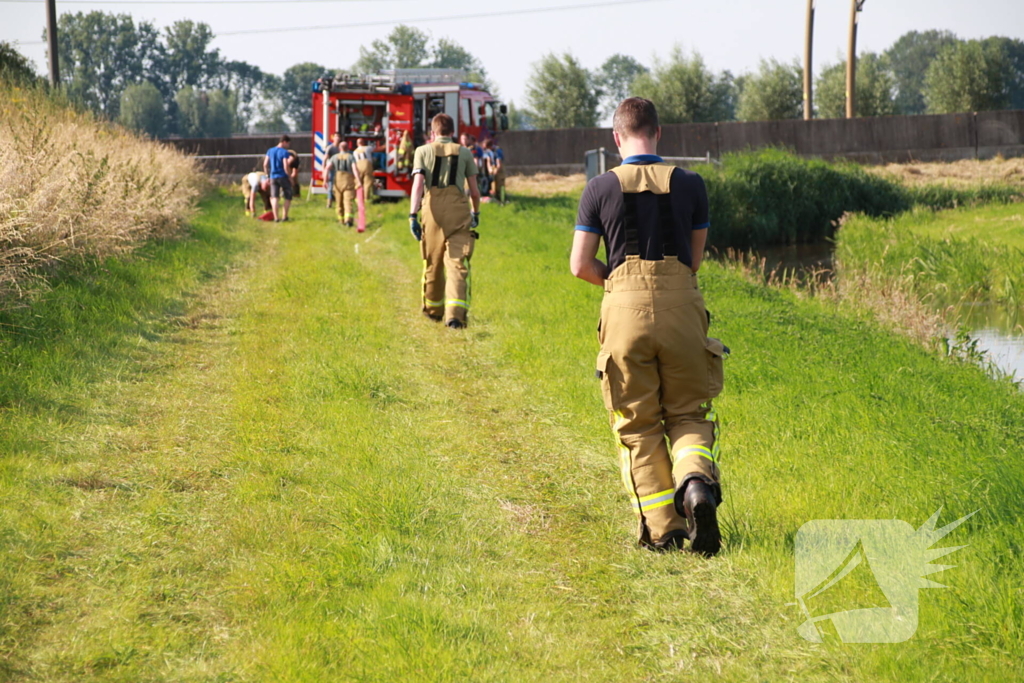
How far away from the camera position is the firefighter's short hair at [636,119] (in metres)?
4.64

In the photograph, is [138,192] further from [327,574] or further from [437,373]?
[327,574]

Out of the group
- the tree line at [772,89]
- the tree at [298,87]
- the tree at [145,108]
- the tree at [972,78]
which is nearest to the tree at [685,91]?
the tree line at [772,89]

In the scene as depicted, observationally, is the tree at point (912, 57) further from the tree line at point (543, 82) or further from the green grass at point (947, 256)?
the green grass at point (947, 256)

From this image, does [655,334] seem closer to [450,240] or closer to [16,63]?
[450,240]

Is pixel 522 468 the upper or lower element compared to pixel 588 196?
lower

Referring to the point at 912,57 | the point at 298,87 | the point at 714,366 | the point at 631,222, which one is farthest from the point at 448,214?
the point at 912,57

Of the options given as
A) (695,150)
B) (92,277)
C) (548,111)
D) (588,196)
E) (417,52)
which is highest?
(417,52)

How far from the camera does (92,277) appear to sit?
1074cm

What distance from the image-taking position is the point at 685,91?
54812 mm

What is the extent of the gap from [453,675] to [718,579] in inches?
54.4

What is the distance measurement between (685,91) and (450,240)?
47.7 m

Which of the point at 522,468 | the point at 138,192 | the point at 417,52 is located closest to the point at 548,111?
the point at 138,192

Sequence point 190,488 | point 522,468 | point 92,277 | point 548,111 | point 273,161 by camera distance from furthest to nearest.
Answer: point 548,111 → point 273,161 → point 92,277 → point 522,468 → point 190,488

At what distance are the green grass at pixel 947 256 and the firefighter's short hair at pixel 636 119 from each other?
1206 centimetres
